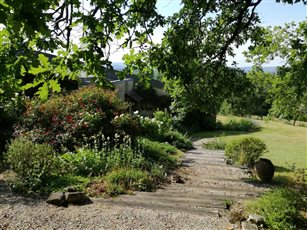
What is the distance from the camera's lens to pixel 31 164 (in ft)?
27.1

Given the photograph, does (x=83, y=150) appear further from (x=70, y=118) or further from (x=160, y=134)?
(x=160, y=134)

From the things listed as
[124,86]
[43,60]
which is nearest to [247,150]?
[43,60]

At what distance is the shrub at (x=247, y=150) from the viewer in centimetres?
1362

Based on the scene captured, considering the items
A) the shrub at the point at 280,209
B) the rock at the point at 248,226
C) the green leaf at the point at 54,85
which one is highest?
the green leaf at the point at 54,85

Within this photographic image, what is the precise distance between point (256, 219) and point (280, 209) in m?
0.51

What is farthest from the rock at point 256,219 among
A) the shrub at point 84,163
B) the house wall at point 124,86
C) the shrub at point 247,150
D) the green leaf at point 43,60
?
the house wall at point 124,86

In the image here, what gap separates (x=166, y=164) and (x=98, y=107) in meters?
3.30

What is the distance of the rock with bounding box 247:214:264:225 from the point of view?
20.7ft

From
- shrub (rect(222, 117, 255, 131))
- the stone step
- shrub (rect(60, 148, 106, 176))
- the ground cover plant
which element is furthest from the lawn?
shrub (rect(60, 148, 106, 176))

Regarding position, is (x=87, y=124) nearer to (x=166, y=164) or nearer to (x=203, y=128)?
(x=166, y=164)

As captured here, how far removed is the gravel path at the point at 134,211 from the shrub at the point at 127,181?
348 mm

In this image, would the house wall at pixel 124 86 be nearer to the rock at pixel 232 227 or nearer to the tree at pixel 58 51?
the rock at pixel 232 227

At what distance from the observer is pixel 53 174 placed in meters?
8.73

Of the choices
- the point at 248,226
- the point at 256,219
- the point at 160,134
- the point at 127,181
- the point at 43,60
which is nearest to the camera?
the point at 43,60
